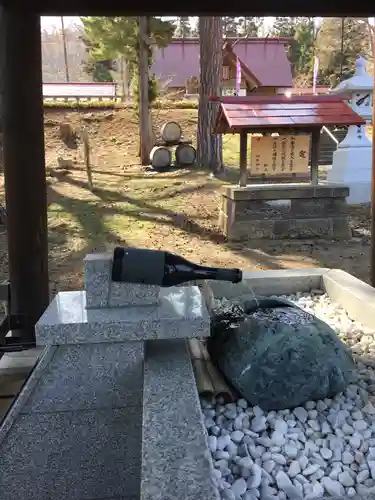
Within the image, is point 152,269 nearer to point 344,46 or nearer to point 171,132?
point 171,132

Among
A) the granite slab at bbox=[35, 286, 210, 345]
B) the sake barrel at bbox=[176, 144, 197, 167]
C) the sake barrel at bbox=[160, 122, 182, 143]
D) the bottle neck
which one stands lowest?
the granite slab at bbox=[35, 286, 210, 345]

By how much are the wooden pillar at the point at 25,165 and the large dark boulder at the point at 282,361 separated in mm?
1702

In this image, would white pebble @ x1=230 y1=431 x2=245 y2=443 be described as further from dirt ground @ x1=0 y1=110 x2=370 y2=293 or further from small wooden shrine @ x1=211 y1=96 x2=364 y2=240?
small wooden shrine @ x1=211 y1=96 x2=364 y2=240

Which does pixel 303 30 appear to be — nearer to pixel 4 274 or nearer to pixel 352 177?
pixel 352 177

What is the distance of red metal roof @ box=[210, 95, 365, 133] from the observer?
306 inches

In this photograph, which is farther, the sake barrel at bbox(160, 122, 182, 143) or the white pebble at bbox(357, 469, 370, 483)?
the sake barrel at bbox(160, 122, 182, 143)

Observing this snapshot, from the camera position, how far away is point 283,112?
26.3 feet

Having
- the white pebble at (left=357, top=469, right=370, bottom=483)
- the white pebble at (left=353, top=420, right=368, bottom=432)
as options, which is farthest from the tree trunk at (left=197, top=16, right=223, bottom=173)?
the white pebble at (left=357, top=469, right=370, bottom=483)

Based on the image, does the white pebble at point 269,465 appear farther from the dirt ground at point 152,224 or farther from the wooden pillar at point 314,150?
the wooden pillar at point 314,150

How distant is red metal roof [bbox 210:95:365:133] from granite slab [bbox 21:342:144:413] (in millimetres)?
5235

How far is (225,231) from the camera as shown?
336 inches

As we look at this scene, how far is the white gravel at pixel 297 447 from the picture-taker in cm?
187

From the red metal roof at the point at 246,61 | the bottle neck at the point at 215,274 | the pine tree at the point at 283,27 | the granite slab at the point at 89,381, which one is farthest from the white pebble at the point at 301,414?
the pine tree at the point at 283,27

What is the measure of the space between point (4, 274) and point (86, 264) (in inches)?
186
